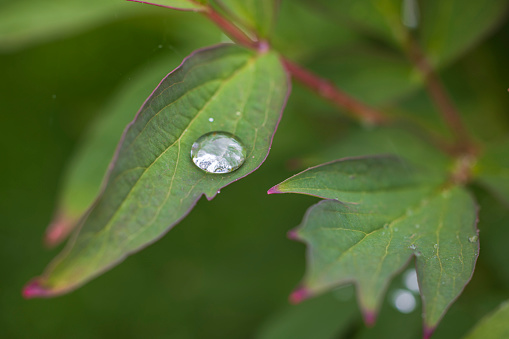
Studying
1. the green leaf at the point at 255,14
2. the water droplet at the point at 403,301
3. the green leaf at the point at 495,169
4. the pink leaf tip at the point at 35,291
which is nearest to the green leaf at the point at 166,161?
the pink leaf tip at the point at 35,291

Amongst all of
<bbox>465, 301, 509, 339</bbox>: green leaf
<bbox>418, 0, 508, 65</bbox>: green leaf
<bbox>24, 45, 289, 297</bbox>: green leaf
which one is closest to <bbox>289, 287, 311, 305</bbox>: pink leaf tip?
<bbox>24, 45, 289, 297</bbox>: green leaf

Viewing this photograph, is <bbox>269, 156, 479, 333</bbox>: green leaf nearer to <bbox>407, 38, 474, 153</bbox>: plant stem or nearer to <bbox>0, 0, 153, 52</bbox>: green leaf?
<bbox>407, 38, 474, 153</bbox>: plant stem

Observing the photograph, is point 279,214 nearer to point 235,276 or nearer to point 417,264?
point 235,276

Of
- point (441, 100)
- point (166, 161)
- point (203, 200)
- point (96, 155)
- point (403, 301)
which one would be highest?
point (166, 161)

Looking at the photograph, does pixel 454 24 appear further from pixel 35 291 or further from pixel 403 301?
pixel 35 291

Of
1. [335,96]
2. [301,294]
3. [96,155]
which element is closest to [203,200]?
[96,155]

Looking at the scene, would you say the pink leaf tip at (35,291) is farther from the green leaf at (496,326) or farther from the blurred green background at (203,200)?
the green leaf at (496,326)
